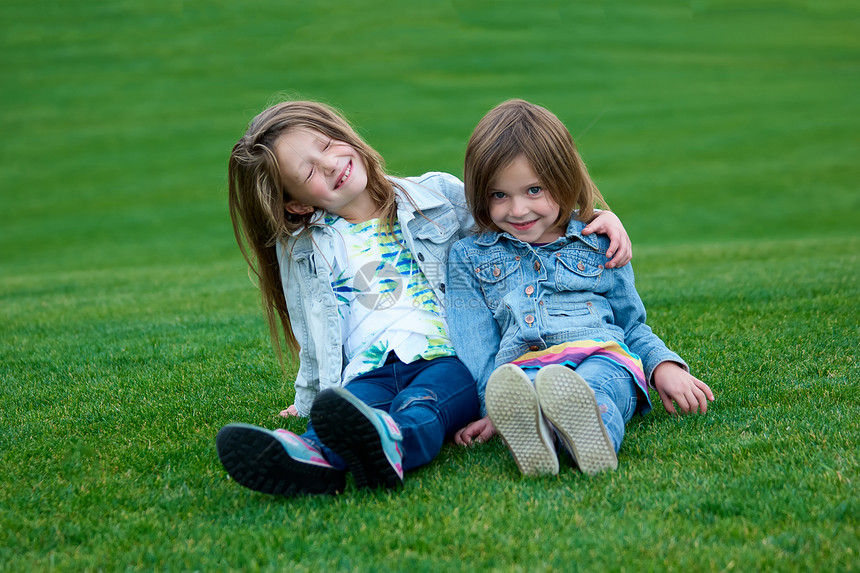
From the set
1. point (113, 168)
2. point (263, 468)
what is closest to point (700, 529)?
point (263, 468)

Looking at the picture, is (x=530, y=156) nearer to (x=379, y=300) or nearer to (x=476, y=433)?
(x=379, y=300)

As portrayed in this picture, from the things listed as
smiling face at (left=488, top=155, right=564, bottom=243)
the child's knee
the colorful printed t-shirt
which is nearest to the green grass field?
the child's knee

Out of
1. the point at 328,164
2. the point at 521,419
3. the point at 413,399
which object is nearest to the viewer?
the point at 521,419

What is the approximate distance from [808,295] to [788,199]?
1234 cm

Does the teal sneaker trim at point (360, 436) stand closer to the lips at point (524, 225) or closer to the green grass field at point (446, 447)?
the green grass field at point (446, 447)

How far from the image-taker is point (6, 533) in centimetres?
235

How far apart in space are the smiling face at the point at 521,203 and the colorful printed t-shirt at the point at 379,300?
1.42 feet

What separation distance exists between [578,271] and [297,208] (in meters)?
1.18

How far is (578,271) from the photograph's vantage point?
10.6 feet

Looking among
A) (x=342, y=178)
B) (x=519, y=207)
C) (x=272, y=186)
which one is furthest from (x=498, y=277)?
(x=272, y=186)

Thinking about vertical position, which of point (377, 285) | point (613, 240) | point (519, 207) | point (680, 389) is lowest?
point (680, 389)

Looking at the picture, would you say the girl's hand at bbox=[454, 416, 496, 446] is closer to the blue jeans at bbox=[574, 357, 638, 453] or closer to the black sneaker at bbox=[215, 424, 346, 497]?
the blue jeans at bbox=[574, 357, 638, 453]

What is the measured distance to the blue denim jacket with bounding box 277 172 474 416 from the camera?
3322mm

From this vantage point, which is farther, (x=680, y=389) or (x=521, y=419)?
(x=680, y=389)
